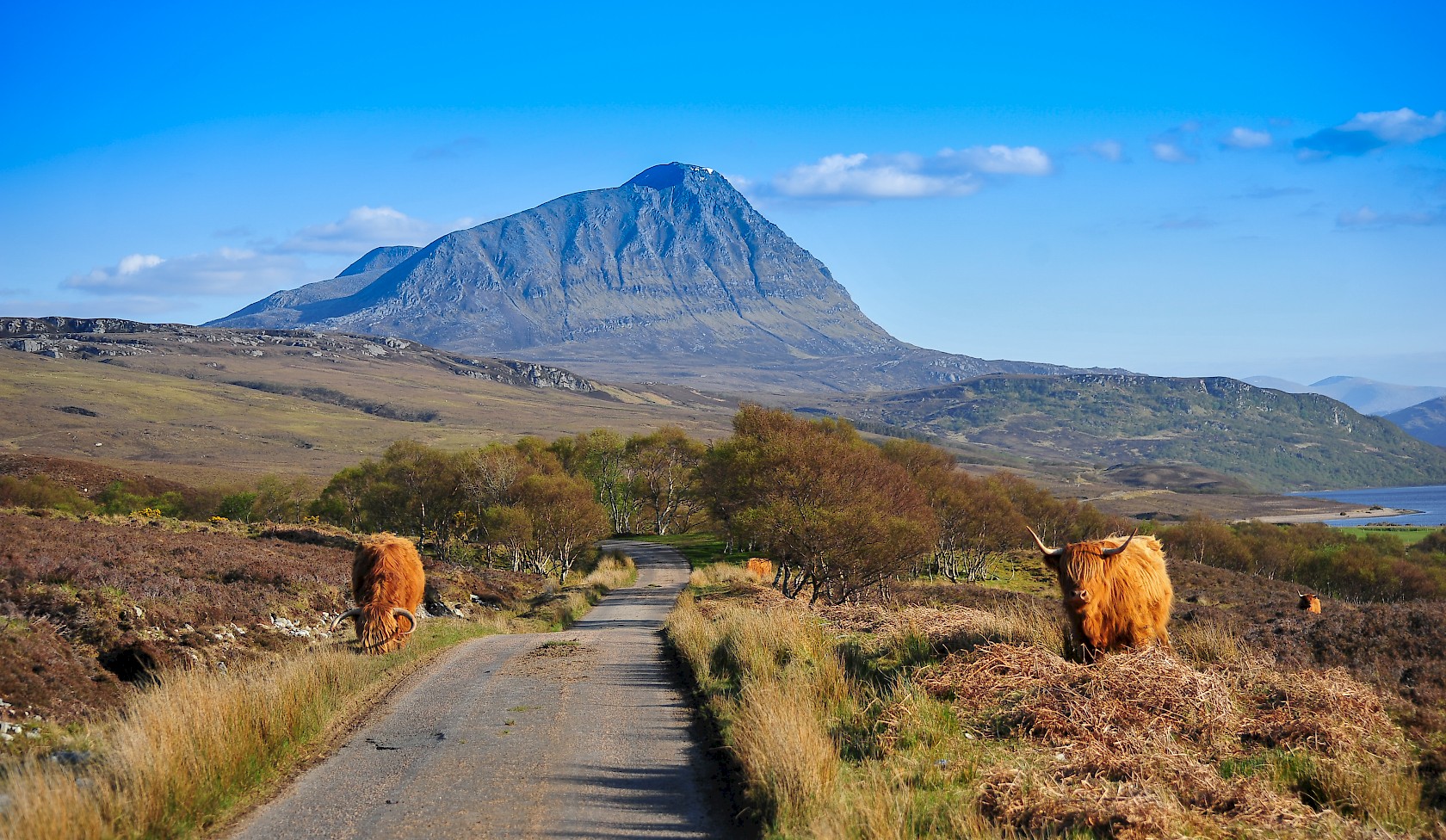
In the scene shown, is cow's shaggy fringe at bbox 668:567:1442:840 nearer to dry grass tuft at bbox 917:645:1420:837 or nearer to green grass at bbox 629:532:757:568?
dry grass tuft at bbox 917:645:1420:837

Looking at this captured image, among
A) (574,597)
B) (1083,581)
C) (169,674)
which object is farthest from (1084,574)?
(574,597)

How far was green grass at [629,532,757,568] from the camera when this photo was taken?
6494 cm

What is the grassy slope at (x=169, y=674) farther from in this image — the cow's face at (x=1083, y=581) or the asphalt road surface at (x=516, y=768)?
the cow's face at (x=1083, y=581)

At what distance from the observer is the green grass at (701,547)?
6494cm

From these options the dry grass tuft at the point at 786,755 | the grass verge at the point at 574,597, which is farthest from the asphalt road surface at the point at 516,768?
the grass verge at the point at 574,597

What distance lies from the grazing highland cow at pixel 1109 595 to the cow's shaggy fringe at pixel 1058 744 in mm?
531

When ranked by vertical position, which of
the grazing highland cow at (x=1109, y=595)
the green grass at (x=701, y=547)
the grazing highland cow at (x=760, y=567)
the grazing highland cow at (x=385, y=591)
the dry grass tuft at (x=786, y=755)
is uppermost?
the grazing highland cow at (x=1109, y=595)

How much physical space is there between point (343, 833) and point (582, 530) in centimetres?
5459

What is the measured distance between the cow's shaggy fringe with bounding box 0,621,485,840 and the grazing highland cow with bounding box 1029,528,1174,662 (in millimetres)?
8441

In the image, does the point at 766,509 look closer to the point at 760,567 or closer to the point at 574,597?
the point at 574,597

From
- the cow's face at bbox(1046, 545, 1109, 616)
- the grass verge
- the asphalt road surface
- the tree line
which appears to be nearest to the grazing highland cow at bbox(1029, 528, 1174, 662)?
the cow's face at bbox(1046, 545, 1109, 616)

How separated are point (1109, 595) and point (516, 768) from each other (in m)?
6.95

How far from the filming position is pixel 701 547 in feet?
250

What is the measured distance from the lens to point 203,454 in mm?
165125
